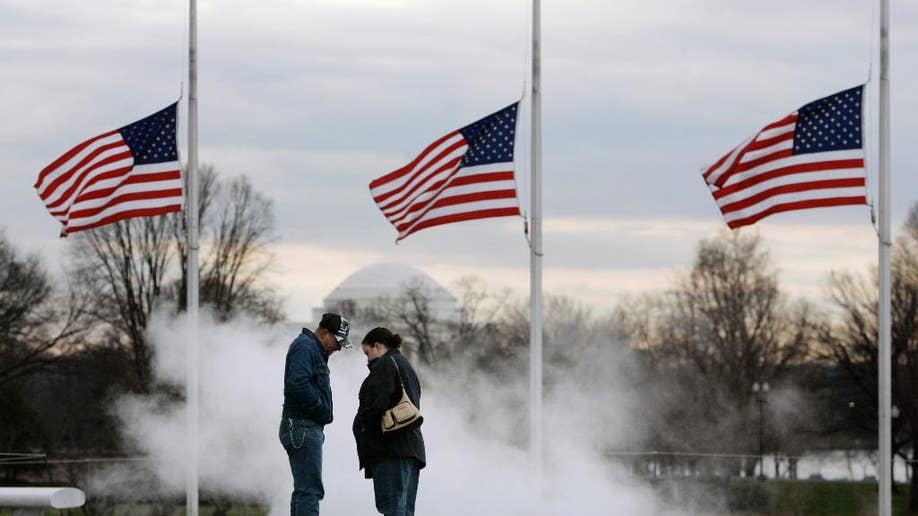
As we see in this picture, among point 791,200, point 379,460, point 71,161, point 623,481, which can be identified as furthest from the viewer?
point 623,481

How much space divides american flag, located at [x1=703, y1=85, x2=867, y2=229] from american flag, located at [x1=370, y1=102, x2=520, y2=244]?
253 centimetres

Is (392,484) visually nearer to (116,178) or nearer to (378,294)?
(116,178)

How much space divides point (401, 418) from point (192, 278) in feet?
26.1

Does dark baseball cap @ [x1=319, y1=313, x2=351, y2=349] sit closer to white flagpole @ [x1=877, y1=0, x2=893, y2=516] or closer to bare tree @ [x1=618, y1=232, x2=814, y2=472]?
white flagpole @ [x1=877, y1=0, x2=893, y2=516]

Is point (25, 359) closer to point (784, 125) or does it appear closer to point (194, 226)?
point (194, 226)

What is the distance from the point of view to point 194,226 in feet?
63.2

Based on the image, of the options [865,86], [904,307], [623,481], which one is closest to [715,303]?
[904,307]

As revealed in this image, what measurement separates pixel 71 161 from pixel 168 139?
117 cm

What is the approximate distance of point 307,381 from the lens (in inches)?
468

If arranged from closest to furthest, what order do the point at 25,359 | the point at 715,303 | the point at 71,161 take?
the point at 71,161 → the point at 25,359 → the point at 715,303

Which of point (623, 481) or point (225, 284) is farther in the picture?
point (225, 284)

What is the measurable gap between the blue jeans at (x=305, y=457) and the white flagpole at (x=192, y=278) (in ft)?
20.6

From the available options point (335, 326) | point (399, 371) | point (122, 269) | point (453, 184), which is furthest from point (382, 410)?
point (122, 269)

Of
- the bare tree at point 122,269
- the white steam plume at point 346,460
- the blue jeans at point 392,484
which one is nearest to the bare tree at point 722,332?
Result: the bare tree at point 122,269
